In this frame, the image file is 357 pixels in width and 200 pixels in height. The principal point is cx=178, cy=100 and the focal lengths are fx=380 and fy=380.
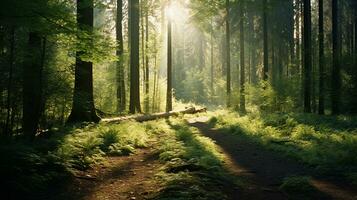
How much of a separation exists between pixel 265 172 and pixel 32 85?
646 centimetres

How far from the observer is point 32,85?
10.2 m

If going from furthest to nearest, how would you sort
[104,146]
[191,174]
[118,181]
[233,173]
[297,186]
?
1. [104,146]
2. [233,173]
3. [118,181]
4. [191,174]
5. [297,186]

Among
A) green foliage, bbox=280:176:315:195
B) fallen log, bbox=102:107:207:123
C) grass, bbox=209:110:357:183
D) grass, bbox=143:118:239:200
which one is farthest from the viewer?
fallen log, bbox=102:107:207:123

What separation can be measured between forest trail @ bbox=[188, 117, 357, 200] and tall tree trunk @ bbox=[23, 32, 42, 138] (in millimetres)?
5500

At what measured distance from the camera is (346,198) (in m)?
6.65

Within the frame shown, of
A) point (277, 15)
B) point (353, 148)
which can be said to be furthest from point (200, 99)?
point (353, 148)

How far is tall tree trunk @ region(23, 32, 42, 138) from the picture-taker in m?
10.0

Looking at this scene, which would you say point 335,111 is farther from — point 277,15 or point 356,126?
point 277,15

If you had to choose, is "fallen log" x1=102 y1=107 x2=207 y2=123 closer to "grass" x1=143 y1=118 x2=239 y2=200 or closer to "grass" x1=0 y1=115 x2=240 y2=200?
"grass" x1=0 y1=115 x2=240 y2=200

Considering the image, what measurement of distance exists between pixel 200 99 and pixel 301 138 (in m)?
53.6

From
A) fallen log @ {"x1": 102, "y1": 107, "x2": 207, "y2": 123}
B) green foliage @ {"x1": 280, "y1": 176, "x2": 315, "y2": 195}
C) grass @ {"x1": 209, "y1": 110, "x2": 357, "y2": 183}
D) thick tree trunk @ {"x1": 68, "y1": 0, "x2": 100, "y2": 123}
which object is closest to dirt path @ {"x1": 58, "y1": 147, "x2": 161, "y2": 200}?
green foliage @ {"x1": 280, "y1": 176, "x2": 315, "y2": 195}

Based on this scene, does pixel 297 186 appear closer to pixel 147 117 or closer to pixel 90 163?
pixel 90 163

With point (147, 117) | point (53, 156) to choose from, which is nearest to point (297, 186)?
point (53, 156)

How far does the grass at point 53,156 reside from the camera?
657cm
